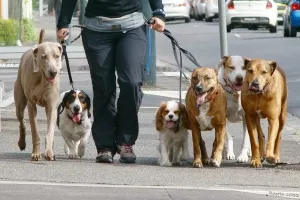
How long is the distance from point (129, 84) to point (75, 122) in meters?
0.81

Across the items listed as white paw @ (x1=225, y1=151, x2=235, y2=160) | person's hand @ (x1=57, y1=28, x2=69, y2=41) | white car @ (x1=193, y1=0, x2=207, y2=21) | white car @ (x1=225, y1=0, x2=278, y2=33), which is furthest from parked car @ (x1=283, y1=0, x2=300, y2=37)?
person's hand @ (x1=57, y1=28, x2=69, y2=41)

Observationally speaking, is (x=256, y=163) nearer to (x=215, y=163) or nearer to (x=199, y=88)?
(x=215, y=163)

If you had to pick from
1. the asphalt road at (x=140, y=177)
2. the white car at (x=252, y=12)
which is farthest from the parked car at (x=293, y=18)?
the asphalt road at (x=140, y=177)

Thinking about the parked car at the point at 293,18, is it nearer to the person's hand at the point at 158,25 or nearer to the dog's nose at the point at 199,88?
the person's hand at the point at 158,25

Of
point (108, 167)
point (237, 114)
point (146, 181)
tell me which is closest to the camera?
point (146, 181)

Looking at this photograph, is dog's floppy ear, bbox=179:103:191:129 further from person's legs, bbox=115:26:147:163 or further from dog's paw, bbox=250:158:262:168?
dog's paw, bbox=250:158:262:168

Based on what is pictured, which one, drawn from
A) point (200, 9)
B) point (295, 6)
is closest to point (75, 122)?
point (295, 6)

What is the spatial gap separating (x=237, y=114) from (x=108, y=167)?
1536 millimetres

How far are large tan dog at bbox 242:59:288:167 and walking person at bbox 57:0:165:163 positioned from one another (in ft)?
3.29

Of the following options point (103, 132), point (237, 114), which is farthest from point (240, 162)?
point (103, 132)

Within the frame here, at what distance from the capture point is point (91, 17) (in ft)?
37.4

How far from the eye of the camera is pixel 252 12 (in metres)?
47.3

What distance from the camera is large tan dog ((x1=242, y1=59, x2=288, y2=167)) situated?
1100 cm

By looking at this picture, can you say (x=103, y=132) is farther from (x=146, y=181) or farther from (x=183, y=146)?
(x=146, y=181)
